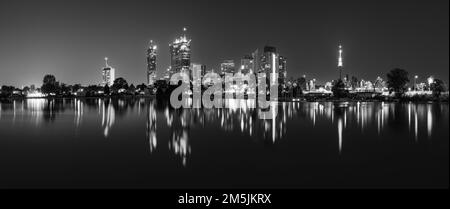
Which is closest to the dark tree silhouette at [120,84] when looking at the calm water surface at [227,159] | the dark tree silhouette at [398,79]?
the dark tree silhouette at [398,79]

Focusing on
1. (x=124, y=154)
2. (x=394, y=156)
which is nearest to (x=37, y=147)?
(x=124, y=154)

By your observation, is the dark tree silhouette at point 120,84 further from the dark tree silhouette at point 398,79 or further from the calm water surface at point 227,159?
the calm water surface at point 227,159

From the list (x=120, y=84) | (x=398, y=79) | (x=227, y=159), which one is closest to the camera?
(x=227, y=159)

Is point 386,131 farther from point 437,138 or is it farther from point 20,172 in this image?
point 20,172

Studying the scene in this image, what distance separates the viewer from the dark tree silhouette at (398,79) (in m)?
84.8

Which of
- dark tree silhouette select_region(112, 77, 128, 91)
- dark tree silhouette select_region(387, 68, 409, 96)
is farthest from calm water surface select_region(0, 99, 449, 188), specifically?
dark tree silhouette select_region(112, 77, 128, 91)

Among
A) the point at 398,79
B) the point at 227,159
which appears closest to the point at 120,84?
the point at 398,79

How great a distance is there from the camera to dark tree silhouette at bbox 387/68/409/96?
84812 millimetres

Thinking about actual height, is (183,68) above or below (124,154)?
above

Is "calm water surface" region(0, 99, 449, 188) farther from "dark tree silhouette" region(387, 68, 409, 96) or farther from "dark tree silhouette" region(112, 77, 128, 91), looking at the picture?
"dark tree silhouette" region(112, 77, 128, 91)

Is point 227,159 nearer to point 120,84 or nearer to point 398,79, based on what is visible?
point 398,79

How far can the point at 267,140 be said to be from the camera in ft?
54.9

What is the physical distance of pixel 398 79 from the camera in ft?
279
